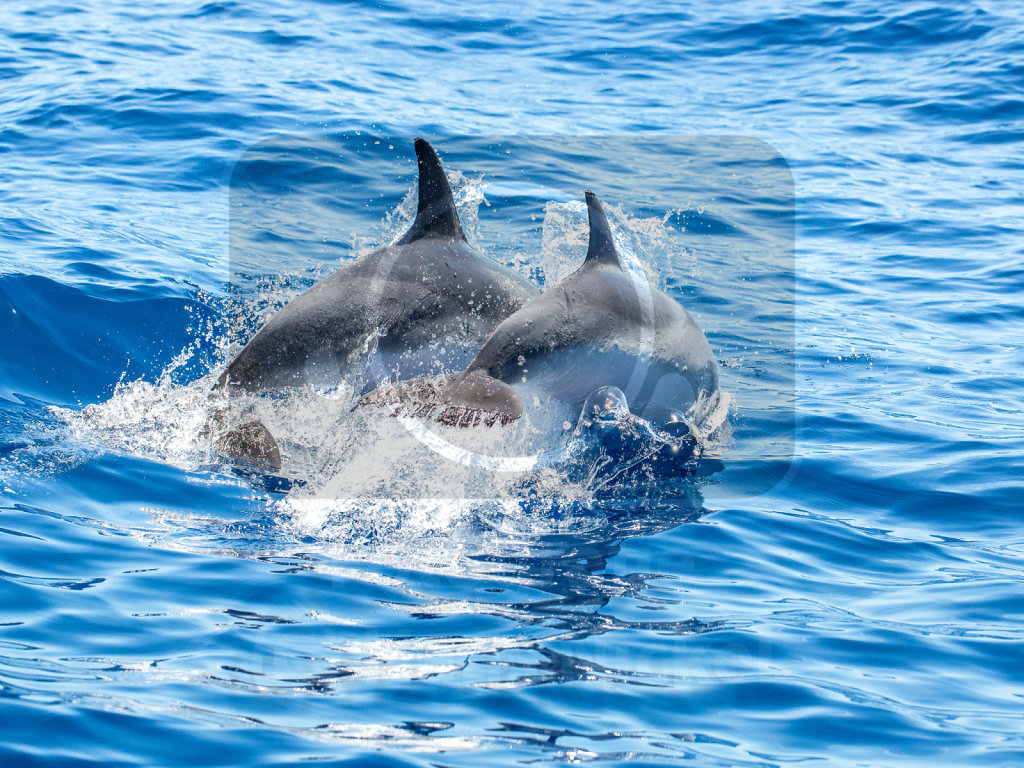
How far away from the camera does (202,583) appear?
5188 millimetres

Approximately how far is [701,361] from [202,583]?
4.03 metres

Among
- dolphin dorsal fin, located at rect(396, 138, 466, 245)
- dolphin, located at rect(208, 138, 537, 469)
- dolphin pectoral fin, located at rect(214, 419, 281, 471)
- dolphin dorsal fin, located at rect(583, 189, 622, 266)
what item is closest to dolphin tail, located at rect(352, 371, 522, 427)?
dolphin, located at rect(208, 138, 537, 469)

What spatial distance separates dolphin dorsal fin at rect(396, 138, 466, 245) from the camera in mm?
7484

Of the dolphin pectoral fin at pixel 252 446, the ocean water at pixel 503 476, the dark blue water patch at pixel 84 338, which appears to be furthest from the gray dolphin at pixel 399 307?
the dark blue water patch at pixel 84 338

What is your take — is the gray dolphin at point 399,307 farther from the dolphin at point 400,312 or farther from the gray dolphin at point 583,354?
the gray dolphin at point 583,354

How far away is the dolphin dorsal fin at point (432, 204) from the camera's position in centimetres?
748

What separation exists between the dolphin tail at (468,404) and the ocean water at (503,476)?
0.27 m

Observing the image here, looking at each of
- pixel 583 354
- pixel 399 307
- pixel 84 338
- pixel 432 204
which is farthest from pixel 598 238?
pixel 84 338

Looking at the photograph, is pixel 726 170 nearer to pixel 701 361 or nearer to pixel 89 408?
pixel 701 361

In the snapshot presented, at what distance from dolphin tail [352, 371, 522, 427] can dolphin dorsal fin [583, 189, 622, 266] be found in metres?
1.17

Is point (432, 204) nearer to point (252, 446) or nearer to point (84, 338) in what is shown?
point (252, 446)

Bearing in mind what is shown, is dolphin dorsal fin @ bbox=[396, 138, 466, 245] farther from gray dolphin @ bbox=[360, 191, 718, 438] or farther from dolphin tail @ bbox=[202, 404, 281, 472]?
dolphin tail @ bbox=[202, 404, 281, 472]

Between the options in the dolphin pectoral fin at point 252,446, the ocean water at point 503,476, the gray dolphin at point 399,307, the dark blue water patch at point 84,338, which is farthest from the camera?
the dark blue water patch at point 84,338

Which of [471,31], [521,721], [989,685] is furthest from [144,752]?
[471,31]
